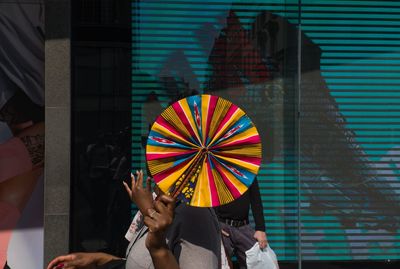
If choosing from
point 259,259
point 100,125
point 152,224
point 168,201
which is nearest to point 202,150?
point 168,201

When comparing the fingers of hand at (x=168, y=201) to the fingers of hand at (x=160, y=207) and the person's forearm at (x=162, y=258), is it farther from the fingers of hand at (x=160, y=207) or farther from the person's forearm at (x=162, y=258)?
the person's forearm at (x=162, y=258)

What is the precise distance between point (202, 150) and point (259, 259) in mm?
3229

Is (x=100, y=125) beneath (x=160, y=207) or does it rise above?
above

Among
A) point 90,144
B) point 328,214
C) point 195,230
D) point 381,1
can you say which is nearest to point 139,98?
point 90,144

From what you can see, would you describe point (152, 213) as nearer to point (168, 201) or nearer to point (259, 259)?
point (168, 201)

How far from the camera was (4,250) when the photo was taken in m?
7.14

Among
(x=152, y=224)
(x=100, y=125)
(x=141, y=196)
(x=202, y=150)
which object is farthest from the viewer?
(x=100, y=125)

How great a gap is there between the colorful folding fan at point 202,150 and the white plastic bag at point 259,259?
308cm

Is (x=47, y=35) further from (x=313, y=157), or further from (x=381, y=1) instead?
(x=381, y=1)

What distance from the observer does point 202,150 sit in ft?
8.39

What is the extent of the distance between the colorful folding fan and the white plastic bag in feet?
10.1

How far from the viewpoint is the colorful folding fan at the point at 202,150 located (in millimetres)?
2551

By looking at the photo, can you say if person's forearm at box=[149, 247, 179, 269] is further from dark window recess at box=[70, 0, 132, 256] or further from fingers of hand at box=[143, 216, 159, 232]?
dark window recess at box=[70, 0, 132, 256]

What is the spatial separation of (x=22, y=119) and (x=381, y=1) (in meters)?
4.91
